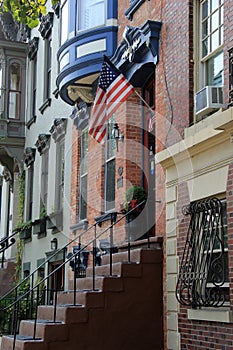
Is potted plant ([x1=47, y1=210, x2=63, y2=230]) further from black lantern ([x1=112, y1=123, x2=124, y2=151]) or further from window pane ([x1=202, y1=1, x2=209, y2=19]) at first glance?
window pane ([x1=202, y1=1, x2=209, y2=19])

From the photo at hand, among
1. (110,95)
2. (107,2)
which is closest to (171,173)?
(110,95)

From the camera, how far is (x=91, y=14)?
14.8 metres

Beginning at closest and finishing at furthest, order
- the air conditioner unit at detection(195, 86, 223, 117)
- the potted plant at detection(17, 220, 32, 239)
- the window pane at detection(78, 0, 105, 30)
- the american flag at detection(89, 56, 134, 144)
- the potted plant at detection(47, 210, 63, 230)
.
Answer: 1. the air conditioner unit at detection(195, 86, 223, 117)
2. the american flag at detection(89, 56, 134, 144)
3. the window pane at detection(78, 0, 105, 30)
4. the potted plant at detection(47, 210, 63, 230)
5. the potted plant at detection(17, 220, 32, 239)

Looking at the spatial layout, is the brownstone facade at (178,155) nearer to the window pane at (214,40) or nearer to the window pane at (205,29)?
the window pane at (205,29)

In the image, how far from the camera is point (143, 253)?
10.8 meters

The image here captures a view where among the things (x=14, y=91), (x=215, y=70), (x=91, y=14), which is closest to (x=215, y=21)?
(x=215, y=70)

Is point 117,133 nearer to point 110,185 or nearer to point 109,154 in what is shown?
point 109,154

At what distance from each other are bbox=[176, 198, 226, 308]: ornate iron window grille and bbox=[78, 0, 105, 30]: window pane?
6.04 metres

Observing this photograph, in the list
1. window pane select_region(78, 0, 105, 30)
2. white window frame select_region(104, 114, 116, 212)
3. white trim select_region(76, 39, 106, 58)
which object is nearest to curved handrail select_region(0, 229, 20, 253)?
white window frame select_region(104, 114, 116, 212)

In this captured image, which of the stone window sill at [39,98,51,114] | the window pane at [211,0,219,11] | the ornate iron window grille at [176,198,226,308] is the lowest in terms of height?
the ornate iron window grille at [176,198,226,308]

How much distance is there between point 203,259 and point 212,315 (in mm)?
885

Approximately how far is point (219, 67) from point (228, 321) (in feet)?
12.1

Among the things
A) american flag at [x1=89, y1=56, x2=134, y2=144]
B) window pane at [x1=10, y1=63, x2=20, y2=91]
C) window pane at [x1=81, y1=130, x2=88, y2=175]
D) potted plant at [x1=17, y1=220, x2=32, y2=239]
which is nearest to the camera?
american flag at [x1=89, y1=56, x2=134, y2=144]

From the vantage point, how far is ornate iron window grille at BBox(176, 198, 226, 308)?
30.6 feet
